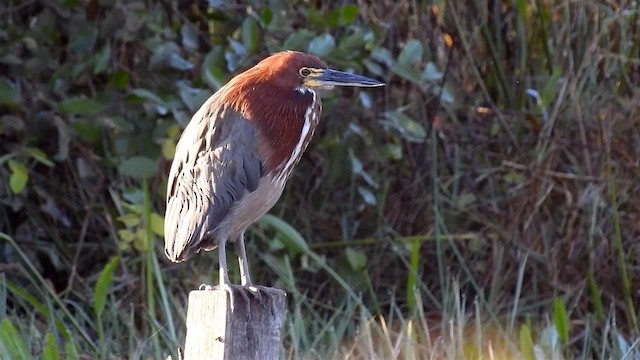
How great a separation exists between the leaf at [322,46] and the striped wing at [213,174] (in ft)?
4.48

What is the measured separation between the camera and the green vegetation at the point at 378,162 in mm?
5109

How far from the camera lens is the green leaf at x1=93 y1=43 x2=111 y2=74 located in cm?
489

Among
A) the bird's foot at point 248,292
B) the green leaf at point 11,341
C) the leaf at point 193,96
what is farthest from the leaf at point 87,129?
the bird's foot at point 248,292

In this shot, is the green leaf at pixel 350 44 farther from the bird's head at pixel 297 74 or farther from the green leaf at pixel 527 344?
the green leaf at pixel 527 344

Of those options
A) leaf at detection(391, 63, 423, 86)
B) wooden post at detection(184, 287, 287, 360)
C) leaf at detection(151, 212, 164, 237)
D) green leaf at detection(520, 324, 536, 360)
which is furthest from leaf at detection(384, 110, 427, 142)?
wooden post at detection(184, 287, 287, 360)

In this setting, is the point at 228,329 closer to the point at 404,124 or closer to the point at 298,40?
the point at 298,40

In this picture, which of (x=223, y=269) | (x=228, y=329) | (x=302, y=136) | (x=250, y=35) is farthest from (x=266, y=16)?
(x=228, y=329)

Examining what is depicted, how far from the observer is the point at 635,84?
5.97 m

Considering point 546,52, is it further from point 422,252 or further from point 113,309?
point 113,309

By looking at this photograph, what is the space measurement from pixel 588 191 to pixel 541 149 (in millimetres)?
Result: 299

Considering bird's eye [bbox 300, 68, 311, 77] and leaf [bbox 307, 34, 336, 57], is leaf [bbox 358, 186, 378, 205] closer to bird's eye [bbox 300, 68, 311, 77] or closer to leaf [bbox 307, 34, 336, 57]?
leaf [bbox 307, 34, 336, 57]

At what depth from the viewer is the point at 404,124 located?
207 inches

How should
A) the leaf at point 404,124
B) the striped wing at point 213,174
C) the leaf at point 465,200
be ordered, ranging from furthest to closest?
the leaf at point 465,200 → the leaf at point 404,124 → the striped wing at point 213,174

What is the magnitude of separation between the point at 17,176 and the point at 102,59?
599 mm
